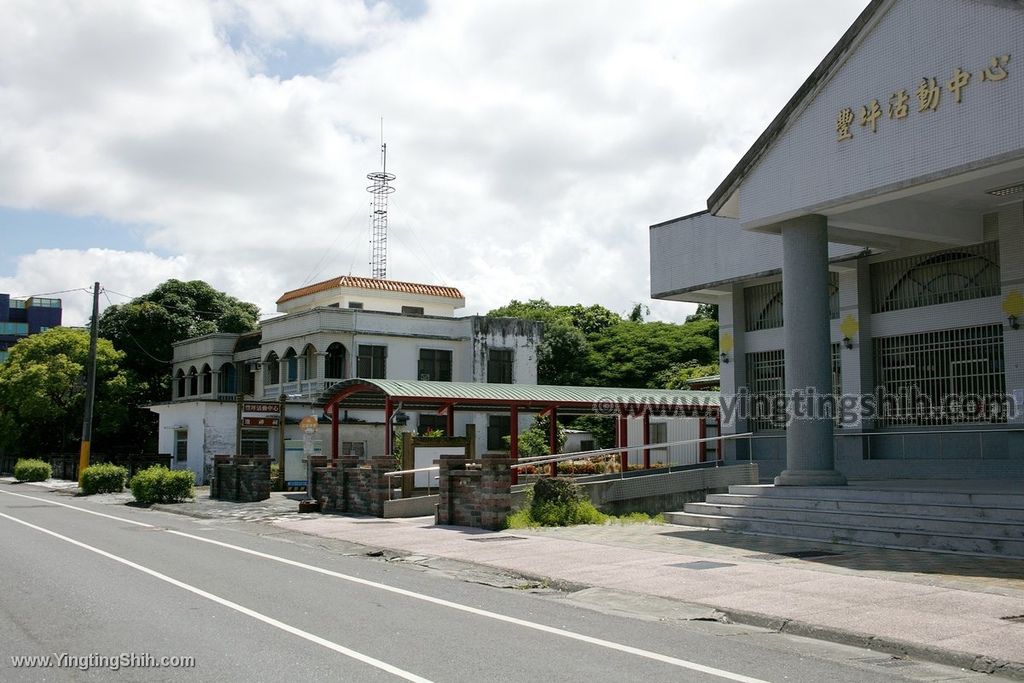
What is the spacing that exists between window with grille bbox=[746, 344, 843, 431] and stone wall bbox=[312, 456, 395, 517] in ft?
30.6

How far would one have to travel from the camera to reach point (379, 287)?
181ft

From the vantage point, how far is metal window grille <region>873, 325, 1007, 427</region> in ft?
61.9

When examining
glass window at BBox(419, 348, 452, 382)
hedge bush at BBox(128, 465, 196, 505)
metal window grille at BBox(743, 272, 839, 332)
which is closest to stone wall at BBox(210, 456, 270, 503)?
hedge bush at BBox(128, 465, 196, 505)

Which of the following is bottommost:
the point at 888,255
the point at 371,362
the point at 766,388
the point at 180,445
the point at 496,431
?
the point at 180,445

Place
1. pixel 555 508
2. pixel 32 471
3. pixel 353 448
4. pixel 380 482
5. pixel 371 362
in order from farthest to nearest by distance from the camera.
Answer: pixel 371 362
pixel 32 471
pixel 353 448
pixel 380 482
pixel 555 508

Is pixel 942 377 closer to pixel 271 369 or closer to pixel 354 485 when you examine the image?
pixel 354 485

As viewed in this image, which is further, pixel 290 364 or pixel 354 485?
pixel 290 364

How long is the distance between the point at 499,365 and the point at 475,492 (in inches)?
1177

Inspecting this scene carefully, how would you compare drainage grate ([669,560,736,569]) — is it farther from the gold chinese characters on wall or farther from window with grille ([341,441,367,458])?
window with grille ([341,441,367,458])

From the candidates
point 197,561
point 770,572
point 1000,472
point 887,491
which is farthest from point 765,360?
point 197,561

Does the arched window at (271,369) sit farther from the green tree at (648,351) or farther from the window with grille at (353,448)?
the green tree at (648,351)

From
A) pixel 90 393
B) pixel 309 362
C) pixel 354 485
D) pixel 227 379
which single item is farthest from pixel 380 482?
pixel 227 379

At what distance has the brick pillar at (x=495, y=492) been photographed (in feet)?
63.2

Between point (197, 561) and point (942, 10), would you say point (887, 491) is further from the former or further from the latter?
point (197, 561)
